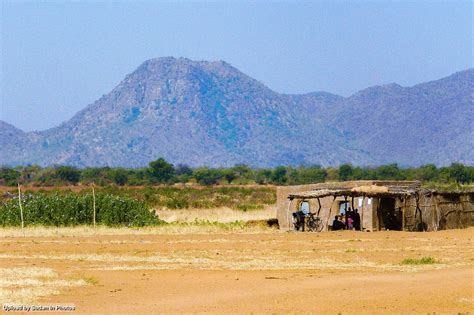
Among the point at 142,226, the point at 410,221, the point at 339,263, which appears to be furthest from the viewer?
the point at 142,226

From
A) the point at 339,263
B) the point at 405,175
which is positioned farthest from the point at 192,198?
the point at 339,263

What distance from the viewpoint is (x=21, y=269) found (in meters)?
27.1

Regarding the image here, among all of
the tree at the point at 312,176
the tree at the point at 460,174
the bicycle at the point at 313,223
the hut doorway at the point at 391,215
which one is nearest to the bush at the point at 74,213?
the bicycle at the point at 313,223

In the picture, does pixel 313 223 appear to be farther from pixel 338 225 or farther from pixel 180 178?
pixel 180 178

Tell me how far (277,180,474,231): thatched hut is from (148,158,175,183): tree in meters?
86.1

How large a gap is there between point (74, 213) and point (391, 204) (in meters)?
15.2

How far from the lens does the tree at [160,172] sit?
132625mm

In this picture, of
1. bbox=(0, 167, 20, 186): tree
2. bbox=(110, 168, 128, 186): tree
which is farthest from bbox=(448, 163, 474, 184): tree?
bbox=(0, 167, 20, 186): tree

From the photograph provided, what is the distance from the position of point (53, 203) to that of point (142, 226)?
4522 mm

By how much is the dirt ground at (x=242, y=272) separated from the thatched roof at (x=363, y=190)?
1.96 meters

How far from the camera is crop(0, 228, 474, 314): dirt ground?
1983cm

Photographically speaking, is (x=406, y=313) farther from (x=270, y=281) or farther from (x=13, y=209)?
(x=13, y=209)

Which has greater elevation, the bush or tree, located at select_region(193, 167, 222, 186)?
tree, located at select_region(193, 167, 222, 186)

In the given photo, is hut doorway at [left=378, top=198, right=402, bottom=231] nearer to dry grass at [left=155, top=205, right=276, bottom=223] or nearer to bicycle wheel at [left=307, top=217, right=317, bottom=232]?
bicycle wheel at [left=307, top=217, right=317, bottom=232]
